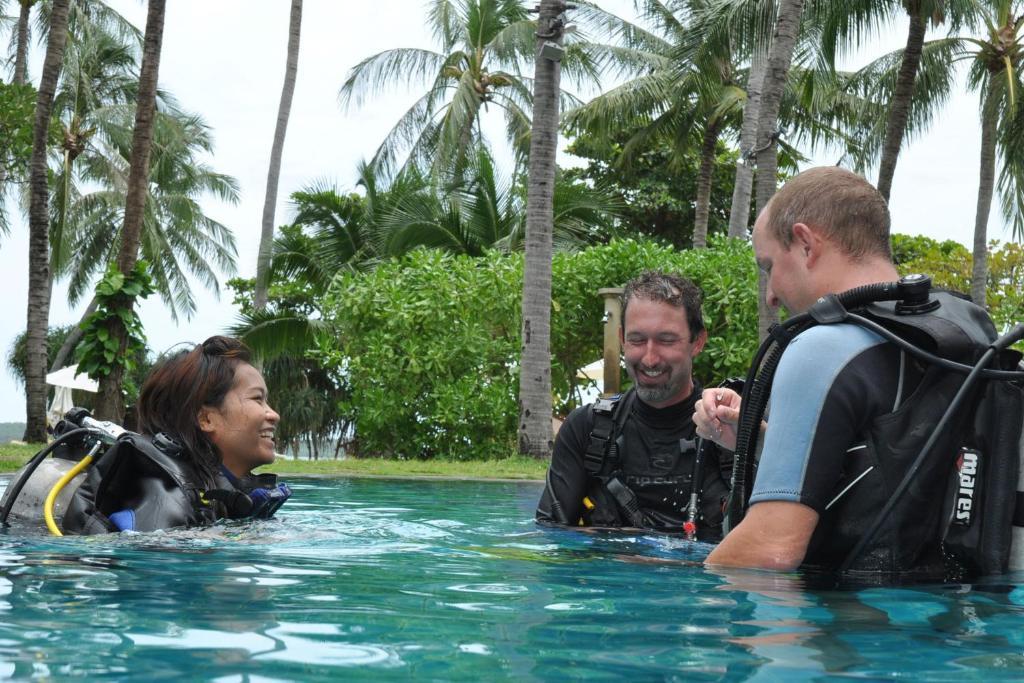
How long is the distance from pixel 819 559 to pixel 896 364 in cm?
59

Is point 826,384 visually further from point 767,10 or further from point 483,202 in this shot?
point 483,202

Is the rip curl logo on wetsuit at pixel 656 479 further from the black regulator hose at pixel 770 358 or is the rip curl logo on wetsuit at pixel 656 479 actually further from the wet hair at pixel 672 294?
the black regulator hose at pixel 770 358

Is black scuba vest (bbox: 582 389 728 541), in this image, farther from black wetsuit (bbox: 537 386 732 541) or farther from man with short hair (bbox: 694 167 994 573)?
man with short hair (bbox: 694 167 994 573)

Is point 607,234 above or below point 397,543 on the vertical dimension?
above

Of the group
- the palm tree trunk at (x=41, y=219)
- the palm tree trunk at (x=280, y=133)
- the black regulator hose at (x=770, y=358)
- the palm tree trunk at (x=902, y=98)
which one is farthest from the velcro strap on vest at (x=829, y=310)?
the palm tree trunk at (x=280, y=133)

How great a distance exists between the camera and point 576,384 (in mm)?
19594

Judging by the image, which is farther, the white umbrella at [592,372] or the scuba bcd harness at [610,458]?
the white umbrella at [592,372]

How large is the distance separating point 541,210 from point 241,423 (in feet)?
35.5

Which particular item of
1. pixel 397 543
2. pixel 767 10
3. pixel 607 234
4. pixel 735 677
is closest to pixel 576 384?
pixel 767 10

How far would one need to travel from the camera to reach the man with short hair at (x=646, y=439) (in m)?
5.29

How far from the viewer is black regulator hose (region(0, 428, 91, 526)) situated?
514cm

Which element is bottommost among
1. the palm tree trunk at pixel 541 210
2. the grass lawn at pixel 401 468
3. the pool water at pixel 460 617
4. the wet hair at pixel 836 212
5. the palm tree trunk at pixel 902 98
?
the pool water at pixel 460 617

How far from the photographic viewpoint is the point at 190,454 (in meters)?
5.12

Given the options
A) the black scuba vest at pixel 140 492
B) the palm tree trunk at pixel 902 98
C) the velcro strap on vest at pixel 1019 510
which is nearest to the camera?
the velcro strap on vest at pixel 1019 510
